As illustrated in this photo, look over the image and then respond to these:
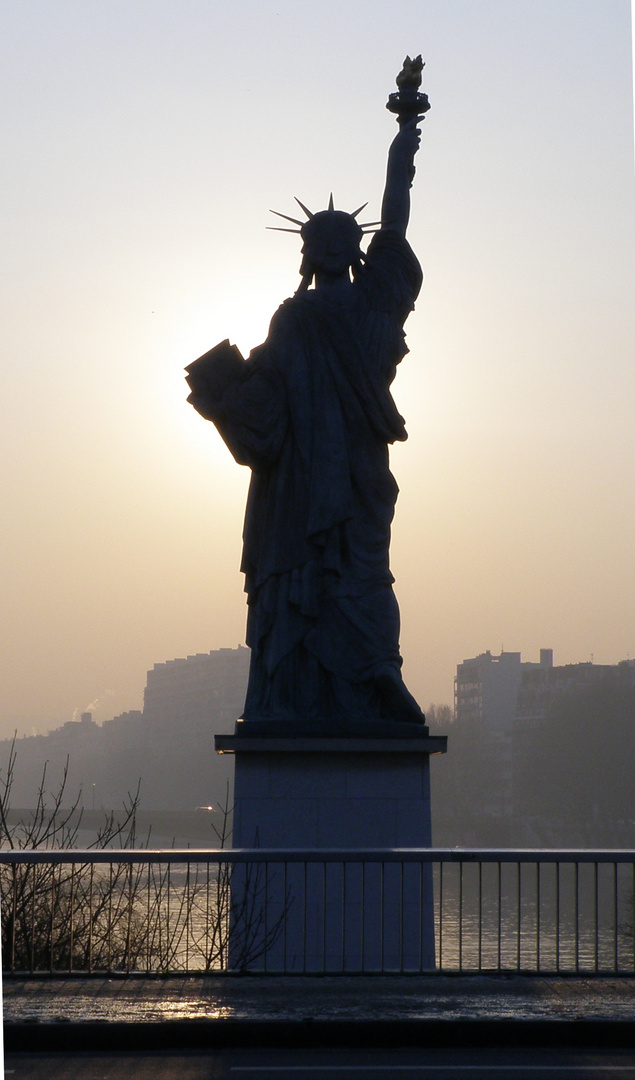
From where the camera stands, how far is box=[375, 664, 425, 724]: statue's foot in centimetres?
1286

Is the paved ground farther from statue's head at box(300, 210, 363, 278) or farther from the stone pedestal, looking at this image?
statue's head at box(300, 210, 363, 278)

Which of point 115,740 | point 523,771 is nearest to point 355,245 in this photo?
point 523,771

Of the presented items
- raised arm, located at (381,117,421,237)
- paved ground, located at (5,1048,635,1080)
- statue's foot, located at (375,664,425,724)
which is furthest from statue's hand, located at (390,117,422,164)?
paved ground, located at (5,1048,635,1080)

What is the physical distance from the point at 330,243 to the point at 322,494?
7.93ft

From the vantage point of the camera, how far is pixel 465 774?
97750mm

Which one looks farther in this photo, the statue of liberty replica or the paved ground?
the statue of liberty replica

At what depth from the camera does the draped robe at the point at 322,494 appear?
13047mm

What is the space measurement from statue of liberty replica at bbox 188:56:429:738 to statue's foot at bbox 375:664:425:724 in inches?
0.5

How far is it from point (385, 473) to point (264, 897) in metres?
3.93

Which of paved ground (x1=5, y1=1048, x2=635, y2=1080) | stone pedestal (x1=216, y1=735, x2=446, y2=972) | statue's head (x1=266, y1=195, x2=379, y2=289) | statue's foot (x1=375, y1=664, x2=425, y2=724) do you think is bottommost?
paved ground (x1=5, y1=1048, x2=635, y2=1080)

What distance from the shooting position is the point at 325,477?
13.2 meters

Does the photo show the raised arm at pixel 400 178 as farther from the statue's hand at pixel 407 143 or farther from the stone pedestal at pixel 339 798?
the stone pedestal at pixel 339 798

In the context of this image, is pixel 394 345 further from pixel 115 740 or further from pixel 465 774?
pixel 115 740

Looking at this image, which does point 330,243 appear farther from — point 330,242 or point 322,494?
point 322,494
